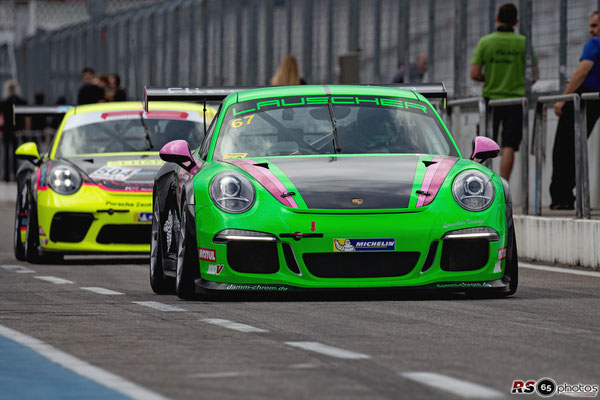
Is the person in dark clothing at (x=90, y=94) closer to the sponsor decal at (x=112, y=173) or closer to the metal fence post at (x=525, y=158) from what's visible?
the sponsor decal at (x=112, y=173)

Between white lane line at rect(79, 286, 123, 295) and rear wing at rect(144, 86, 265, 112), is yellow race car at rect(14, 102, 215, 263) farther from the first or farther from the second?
white lane line at rect(79, 286, 123, 295)

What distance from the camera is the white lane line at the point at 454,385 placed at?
5777 mm

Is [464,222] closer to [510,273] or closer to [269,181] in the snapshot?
[510,273]

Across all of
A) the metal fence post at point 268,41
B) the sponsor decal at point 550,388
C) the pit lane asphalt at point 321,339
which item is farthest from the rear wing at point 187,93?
the metal fence post at point 268,41

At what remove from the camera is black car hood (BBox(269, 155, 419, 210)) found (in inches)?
379

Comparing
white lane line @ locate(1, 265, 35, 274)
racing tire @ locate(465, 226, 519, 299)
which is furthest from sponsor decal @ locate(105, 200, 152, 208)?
racing tire @ locate(465, 226, 519, 299)

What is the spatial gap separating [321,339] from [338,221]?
6.44ft

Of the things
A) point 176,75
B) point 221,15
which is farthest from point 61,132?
point 176,75

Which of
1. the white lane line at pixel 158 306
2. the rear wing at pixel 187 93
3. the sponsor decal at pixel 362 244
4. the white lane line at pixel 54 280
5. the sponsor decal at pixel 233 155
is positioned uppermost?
the rear wing at pixel 187 93

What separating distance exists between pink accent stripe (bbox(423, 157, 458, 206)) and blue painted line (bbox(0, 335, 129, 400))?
3.01 meters

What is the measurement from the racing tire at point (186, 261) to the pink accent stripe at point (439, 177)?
4.25 feet

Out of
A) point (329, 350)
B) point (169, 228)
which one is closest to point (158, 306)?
point (169, 228)

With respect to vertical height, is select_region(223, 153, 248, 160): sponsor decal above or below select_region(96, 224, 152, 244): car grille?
above

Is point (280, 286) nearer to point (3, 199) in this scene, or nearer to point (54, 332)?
point (54, 332)
